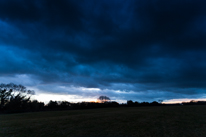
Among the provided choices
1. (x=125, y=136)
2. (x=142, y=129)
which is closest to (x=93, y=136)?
(x=125, y=136)

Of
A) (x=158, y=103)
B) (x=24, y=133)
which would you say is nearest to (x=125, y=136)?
(x=24, y=133)

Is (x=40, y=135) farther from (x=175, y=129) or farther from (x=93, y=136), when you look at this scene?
(x=175, y=129)

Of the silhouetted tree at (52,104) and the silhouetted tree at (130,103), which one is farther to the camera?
the silhouetted tree at (130,103)

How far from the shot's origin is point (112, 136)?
15.4 m

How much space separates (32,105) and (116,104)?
49.1 m

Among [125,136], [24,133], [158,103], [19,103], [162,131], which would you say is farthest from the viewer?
[158,103]

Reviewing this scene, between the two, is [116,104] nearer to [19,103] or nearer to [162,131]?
[19,103]

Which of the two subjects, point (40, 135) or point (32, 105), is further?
point (32, 105)

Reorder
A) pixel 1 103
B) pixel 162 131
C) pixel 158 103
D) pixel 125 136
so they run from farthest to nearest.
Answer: pixel 158 103 → pixel 1 103 → pixel 162 131 → pixel 125 136

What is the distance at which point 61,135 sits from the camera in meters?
16.6

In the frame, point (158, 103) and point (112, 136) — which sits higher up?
point (158, 103)

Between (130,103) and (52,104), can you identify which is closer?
(52,104)

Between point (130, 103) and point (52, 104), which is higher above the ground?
point (130, 103)

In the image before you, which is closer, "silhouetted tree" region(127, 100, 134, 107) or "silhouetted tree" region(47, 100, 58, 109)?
"silhouetted tree" region(47, 100, 58, 109)
